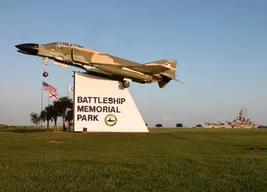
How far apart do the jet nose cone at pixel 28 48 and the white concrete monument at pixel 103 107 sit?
18.7 feet

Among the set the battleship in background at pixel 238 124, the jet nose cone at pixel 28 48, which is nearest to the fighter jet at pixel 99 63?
Result: the jet nose cone at pixel 28 48

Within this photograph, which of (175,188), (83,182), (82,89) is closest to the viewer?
(175,188)

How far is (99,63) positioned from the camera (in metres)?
36.7

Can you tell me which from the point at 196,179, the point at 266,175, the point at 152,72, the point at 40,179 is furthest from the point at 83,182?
the point at 152,72

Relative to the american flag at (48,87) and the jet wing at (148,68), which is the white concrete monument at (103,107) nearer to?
the jet wing at (148,68)

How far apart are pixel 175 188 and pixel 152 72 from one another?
31876 mm

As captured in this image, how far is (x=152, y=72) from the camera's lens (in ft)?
130

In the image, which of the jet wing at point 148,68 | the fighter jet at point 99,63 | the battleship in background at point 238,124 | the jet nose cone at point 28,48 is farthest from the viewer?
the battleship in background at point 238,124

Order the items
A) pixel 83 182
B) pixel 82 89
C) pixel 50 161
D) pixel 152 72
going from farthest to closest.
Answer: pixel 152 72 → pixel 82 89 → pixel 50 161 → pixel 83 182

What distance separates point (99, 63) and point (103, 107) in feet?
18.7

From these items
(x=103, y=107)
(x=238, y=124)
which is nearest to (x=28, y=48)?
(x=103, y=107)

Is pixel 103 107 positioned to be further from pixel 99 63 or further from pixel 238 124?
pixel 238 124

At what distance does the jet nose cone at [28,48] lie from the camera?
33.6m

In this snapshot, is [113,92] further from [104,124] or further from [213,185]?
[213,185]
